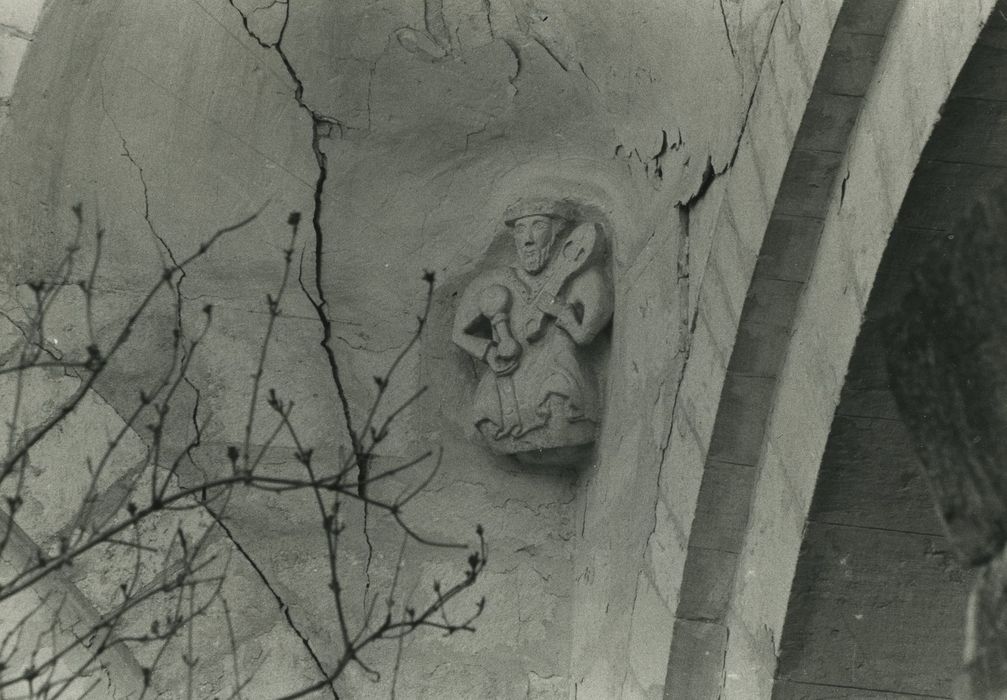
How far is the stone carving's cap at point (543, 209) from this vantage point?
15.3 ft

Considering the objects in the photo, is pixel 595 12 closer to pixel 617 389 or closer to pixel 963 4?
pixel 617 389

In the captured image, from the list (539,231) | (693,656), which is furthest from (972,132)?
(539,231)

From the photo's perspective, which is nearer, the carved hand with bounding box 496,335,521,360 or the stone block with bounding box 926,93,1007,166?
the stone block with bounding box 926,93,1007,166

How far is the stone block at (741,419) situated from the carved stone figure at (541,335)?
61 cm

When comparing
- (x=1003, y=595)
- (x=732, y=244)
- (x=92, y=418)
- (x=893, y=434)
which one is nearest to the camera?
(x=1003, y=595)

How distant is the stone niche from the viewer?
4.59 metres

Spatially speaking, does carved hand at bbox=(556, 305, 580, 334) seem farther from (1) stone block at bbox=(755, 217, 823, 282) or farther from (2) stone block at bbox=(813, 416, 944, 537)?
(2) stone block at bbox=(813, 416, 944, 537)

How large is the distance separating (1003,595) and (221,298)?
9.51ft

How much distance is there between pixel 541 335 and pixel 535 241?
0.24 metres

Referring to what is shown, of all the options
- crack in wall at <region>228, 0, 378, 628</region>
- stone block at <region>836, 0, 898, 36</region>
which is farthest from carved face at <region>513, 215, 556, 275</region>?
stone block at <region>836, 0, 898, 36</region>

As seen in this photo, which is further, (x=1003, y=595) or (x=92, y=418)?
(x=92, y=418)

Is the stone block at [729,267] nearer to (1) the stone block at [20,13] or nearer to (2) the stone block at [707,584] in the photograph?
(2) the stone block at [707,584]

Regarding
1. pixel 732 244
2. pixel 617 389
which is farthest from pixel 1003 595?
pixel 617 389

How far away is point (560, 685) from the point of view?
185 inches
